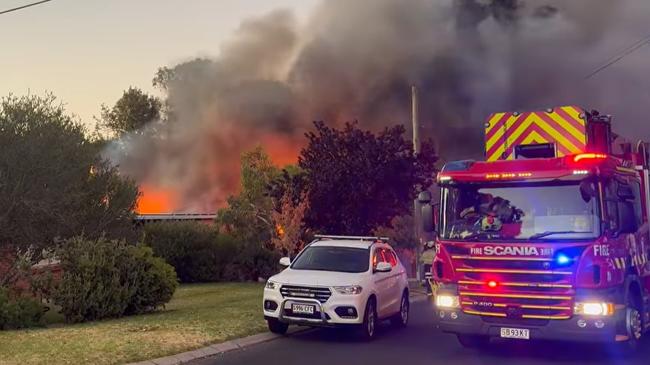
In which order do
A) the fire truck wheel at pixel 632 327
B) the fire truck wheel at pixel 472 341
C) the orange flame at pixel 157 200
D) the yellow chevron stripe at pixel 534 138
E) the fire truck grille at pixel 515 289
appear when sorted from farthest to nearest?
the orange flame at pixel 157 200 → the fire truck wheel at pixel 472 341 → the yellow chevron stripe at pixel 534 138 → the fire truck wheel at pixel 632 327 → the fire truck grille at pixel 515 289

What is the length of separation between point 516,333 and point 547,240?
1.34 metres

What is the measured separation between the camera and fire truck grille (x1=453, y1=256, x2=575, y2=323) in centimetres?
880

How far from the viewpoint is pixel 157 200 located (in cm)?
5516

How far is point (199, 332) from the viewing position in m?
11.1

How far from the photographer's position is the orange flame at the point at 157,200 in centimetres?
5347

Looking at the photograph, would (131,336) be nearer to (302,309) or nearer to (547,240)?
(302,309)

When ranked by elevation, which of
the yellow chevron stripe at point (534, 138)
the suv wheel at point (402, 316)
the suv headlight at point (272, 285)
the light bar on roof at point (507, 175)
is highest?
the yellow chevron stripe at point (534, 138)

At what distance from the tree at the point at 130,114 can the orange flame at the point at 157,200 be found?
11.5m

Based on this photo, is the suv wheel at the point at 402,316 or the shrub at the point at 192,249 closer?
the suv wheel at the point at 402,316

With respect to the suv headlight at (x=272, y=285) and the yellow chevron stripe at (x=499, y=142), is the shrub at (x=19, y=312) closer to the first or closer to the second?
the suv headlight at (x=272, y=285)

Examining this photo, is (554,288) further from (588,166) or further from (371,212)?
(371,212)

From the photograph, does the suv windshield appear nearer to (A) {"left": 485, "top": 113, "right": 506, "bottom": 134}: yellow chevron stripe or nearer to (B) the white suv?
(B) the white suv

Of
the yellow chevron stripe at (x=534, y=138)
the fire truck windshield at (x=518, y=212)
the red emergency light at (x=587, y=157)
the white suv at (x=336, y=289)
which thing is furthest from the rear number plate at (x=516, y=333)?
the yellow chevron stripe at (x=534, y=138)

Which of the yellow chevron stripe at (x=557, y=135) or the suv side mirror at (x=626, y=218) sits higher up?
the yellow chevron stripe at (x=557, y=135)
